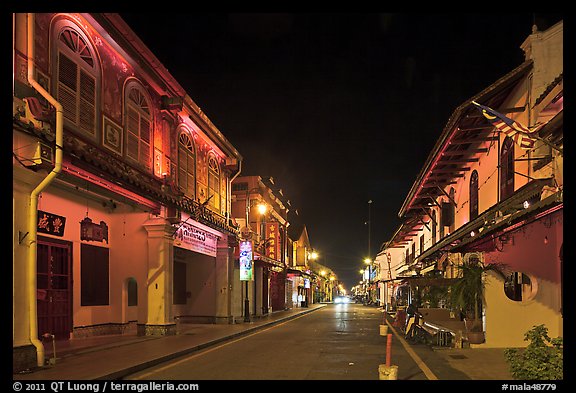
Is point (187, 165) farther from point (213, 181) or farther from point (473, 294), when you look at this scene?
point (473, 294)

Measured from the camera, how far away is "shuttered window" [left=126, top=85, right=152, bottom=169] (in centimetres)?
1738

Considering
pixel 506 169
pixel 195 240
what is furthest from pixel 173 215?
pixel 506 169

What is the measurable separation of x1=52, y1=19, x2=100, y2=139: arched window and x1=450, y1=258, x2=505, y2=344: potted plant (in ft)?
38.5

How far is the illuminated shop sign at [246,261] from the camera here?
28062mm

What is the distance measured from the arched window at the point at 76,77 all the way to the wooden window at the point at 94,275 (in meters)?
5.62

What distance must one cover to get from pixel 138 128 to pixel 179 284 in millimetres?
11249

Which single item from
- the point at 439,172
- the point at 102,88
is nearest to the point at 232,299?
the point at 439,172

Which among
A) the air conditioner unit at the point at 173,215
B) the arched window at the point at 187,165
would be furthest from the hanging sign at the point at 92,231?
the arched window at the point at 187,165

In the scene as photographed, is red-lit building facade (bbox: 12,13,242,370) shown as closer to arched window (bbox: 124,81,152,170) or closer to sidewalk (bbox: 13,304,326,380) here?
arched window (bbox: 124,81,152,170)

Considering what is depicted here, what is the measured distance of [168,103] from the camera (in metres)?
19.7

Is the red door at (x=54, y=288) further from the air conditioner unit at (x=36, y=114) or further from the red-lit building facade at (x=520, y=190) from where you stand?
the red-lit building facade at (x=520, y=190)

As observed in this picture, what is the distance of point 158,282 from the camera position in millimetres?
19141
